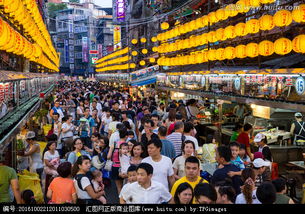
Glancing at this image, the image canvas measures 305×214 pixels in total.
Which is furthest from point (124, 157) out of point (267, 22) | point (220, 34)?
point (220, 34)

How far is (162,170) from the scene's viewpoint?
5562 mm

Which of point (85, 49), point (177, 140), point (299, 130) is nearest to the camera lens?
point (177, 140)

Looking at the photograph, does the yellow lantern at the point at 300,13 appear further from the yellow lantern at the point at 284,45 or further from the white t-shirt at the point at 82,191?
the white t-shirt at the point at 82,191

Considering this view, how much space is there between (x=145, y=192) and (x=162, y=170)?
1.17 metres

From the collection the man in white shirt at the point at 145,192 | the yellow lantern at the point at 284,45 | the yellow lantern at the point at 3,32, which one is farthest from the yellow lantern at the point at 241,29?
the man in white shirt at the point at 145,192

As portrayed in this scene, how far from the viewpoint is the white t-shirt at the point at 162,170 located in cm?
551

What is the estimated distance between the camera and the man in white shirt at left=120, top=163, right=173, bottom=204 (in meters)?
4.40

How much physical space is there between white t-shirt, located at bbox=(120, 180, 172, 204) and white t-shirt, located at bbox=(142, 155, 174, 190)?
0.98m

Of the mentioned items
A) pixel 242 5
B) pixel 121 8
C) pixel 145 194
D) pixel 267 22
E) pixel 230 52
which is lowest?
pixel 145 194

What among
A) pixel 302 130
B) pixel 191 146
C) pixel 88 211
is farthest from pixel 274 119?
pixel 88 211

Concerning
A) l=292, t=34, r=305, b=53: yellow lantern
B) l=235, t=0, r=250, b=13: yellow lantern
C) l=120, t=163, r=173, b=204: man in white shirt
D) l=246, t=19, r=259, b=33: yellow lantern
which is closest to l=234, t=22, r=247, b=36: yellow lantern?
l=246, t=19, r=259, b=33: yellow lantern

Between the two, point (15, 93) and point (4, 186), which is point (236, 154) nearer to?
point (4, 186)

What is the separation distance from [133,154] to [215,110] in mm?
12113

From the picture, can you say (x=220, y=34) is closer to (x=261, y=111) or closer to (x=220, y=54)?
(x=220, y=54)
